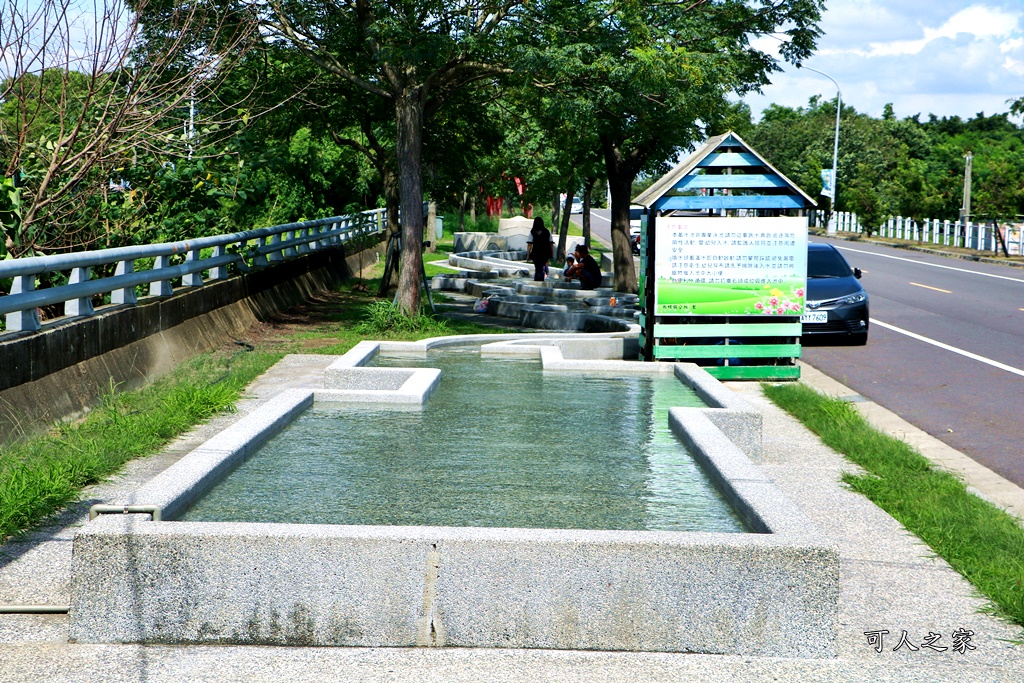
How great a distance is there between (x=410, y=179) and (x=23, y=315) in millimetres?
10160

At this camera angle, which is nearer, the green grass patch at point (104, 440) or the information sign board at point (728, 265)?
the green grass patch at point (104, 440)

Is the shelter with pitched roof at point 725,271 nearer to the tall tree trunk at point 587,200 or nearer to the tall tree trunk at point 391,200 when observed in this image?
the tall tree trunk at point 391,200

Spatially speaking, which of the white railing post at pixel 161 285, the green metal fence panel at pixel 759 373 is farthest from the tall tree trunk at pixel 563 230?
the white railing post at pixel 161 285

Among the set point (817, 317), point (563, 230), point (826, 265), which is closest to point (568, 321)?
point (817, 317)

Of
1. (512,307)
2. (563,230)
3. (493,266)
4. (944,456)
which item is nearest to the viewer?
(944,456)

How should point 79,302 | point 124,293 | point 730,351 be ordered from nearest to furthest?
point 79,302, point 124,293, point 730,351

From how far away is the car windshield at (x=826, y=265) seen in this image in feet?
58.7

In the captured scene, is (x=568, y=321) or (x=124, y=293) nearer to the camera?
(x=124, y=293)

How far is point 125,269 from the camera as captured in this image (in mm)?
11734

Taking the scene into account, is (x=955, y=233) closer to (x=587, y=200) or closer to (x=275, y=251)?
(x=587, y=200)

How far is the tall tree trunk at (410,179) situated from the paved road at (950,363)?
6416mm

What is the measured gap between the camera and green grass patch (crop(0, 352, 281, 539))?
664 centimetres

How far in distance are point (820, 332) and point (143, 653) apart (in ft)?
44.0

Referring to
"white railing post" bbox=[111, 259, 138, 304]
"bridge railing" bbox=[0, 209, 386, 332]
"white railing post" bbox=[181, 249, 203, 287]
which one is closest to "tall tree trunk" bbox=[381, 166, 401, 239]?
"bridge railing" bbox=[0, 209, 386, 332]
